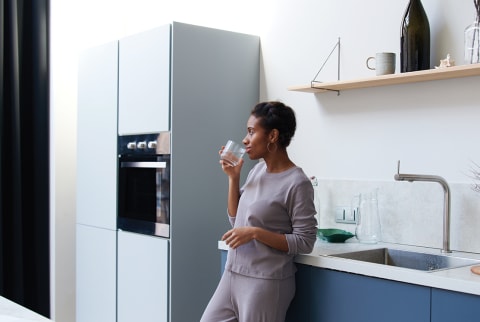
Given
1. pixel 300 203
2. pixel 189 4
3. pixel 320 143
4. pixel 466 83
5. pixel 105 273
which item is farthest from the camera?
pixel 189 4

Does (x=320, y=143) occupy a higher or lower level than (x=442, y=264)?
higher

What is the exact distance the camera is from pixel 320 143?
9.77ft

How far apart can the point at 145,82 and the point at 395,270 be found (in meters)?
1.68

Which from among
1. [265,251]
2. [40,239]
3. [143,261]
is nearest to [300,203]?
[265,251]

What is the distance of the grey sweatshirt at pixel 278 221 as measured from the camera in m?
2.20

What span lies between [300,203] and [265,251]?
Result: 0.68 feet

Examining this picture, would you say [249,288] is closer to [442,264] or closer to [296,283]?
[296,283]

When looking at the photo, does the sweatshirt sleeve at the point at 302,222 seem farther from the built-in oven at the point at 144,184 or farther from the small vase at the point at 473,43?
the built-in oven at the point at 144,184

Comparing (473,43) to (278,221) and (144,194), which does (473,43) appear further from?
(144,194)

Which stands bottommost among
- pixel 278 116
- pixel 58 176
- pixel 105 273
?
pixel 105 273

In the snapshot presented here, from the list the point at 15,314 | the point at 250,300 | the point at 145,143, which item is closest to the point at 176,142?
the point at 145,143

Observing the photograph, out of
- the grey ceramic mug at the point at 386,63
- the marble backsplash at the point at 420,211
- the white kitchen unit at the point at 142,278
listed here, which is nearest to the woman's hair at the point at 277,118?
the grey ceramic mug at the point at 386,63

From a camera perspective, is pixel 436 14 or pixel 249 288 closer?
pixel 249 288

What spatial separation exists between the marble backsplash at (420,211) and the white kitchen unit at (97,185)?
1.29 meters
